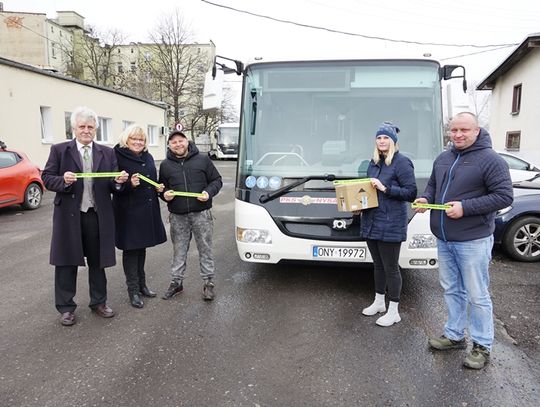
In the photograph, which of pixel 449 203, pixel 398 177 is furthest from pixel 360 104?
pixel 449 203

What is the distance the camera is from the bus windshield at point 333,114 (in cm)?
473

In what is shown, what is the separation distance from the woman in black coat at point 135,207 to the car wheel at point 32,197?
7554 millimetres

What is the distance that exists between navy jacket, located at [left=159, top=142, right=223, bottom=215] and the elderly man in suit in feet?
1.94

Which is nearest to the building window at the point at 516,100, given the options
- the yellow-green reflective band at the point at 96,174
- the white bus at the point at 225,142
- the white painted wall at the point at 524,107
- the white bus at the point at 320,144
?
the white painted wall at the point at 524,107

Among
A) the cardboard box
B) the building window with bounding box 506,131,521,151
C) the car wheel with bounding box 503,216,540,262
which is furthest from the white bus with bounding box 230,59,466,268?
the building window with bounding box 506,131,521,151

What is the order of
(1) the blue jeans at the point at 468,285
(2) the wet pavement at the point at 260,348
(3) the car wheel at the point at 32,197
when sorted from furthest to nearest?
(3) the car wheel at the point at 32,197
(1) the blue jeans at the point at 468,285
(2) the wet pavement at the point at 260,348

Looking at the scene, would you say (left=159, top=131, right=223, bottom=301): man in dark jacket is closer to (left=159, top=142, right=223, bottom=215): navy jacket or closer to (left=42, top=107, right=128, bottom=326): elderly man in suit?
(left=159, top=142, right=223, bottom=215): navy jacket

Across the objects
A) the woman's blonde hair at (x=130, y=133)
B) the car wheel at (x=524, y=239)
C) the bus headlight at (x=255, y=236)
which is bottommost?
the car wheel at (x=524, y=239)

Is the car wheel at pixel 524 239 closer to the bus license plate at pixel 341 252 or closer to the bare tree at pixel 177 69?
the bus license plate at pixel 341 252

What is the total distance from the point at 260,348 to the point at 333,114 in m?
2.73

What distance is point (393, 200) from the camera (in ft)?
12.5

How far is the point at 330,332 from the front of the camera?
390 cm

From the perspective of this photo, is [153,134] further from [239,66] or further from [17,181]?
[239,66]

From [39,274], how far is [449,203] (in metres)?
5.20
